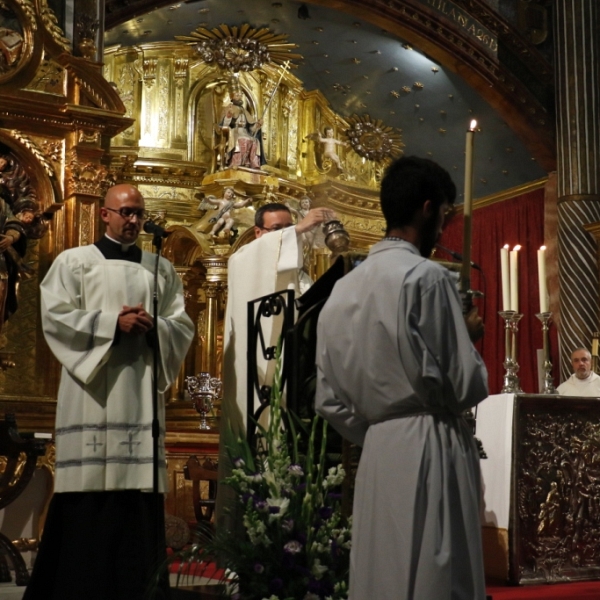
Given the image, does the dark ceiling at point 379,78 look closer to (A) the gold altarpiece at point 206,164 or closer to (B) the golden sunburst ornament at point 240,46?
(B) the golden sunburst ornament at point 240,46

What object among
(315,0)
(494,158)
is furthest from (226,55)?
(494,158)

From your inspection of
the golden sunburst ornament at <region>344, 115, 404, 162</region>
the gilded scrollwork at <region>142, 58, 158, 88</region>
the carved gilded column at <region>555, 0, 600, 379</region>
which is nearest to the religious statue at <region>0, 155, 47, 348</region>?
the gilded scrollwork at <region>142, 58, 158, 88</region>

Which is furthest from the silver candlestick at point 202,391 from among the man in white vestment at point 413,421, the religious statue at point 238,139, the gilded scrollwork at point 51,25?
the man in white vestment at point 413,421

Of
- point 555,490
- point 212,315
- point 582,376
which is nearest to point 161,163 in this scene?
point 212,315

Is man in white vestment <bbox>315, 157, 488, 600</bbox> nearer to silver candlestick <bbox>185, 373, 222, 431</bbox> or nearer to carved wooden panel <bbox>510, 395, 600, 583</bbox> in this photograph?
carved wooden panel <bbox>510, 395, 600, 583</bbox>

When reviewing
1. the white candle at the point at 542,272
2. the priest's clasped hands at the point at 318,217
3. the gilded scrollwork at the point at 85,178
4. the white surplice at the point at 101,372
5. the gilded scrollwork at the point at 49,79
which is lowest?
the white surplice at the point at 101,372

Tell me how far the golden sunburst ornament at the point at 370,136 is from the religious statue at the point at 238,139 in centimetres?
172

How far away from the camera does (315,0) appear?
38.3 ft

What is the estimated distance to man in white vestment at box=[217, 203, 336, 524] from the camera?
16.3 ft

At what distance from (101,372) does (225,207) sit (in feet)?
28.7

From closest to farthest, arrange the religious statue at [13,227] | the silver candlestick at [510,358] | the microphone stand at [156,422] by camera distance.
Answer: the microphone stand at [156,422]
the silver candlestick at [510,358]
the religious statue at [13,227]

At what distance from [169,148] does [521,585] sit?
380 inches

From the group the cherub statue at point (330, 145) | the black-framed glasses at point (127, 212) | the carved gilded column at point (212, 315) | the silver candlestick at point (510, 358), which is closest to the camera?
the black-framed glasses at point (127, 212)

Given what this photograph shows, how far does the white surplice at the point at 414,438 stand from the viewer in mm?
2473
